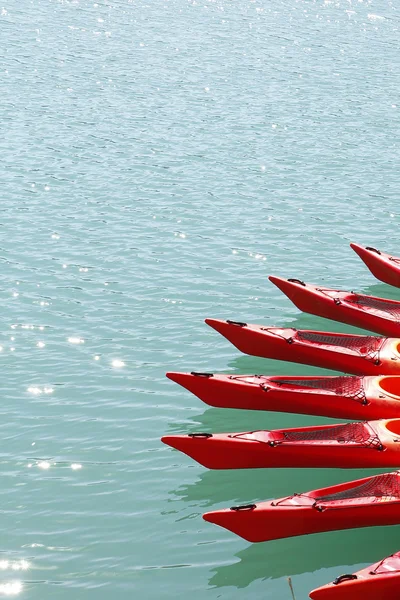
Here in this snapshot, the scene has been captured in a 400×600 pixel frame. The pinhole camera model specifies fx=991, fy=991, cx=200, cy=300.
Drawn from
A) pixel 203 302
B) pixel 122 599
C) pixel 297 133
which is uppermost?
pixel 297 133

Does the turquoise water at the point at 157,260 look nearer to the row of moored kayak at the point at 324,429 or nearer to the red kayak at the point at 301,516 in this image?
the red kayak at the point at 301,516

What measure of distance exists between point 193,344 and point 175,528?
4245mm

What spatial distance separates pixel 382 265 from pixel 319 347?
3.04 m

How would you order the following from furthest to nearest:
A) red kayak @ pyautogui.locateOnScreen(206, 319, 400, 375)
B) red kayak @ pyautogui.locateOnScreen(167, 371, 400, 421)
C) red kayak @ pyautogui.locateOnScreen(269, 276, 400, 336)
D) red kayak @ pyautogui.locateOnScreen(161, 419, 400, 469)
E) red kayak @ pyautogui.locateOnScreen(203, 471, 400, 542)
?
red kayak @ pyautogui.locateOnScreen(269, 276, 400, 336) → red kayak @ pyautogui.locateOnScreen(206, 319, 400, 375) → red kayak @ pyautogui.locateOnScreen(167, 371, 400, 421) → red kayak @ pyautogui.locateOnScreen(161, 419, 400, 469) → red kayak @ pyautogui.locateOnScreen(203, 471, 400, 542)

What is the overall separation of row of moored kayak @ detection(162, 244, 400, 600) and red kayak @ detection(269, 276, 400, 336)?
0.01m

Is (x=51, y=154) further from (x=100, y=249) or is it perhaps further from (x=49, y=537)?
(x=49, y=537)

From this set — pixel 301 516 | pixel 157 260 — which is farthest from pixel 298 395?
pixel 157 260

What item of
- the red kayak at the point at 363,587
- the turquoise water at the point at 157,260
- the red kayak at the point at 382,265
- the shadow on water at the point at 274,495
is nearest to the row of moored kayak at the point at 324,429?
the red kayak at the point at 363,587

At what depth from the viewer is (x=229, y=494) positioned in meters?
10.2

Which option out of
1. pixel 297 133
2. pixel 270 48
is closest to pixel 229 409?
pixel 297 133

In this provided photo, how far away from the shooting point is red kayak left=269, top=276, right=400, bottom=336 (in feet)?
43.5

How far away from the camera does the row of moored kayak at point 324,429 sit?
904 centimetres

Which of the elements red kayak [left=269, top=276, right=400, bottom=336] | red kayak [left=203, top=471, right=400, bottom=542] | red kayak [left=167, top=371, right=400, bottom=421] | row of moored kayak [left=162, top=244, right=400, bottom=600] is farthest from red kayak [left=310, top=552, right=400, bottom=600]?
red kayak [left=269, top=276, right=400, bottom=336]

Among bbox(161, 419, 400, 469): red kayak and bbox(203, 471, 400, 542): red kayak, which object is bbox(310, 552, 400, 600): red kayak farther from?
bbox(161, 419, 400, 469): red kayak
